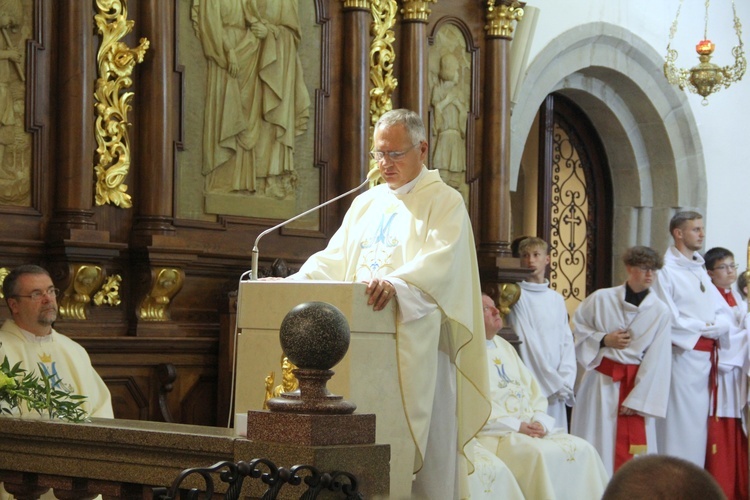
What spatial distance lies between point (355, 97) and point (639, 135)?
17.1 ft

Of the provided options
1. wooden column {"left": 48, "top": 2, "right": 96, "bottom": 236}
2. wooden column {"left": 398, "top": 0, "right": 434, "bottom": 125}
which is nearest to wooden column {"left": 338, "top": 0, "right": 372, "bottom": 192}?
wooden column {"left": 398, "top": 0, "right": 434, "bottom": 125}

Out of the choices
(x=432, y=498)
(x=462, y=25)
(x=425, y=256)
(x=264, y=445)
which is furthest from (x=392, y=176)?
(x=462, y=25)

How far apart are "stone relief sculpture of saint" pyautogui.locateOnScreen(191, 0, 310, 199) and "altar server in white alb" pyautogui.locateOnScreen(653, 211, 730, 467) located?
3802 millimetres

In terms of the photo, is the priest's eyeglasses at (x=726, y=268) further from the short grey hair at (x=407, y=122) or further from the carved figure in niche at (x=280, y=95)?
the short grey hair at (x=407, y=122)

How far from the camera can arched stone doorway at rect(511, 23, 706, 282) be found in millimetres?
11617

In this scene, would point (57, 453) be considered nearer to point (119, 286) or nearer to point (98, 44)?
point (119, 286)

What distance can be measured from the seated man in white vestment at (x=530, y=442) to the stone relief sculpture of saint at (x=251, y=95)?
1536 millimetres

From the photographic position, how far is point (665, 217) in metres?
12.3

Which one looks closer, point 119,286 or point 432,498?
point 432,498

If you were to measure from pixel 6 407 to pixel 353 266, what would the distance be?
5.67 feet

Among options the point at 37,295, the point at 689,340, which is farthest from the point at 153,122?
the point at 689,340

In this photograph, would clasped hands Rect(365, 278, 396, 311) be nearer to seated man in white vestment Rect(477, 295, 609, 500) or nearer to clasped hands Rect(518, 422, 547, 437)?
seated man in white vestment Rect(477, 295, 609, 500)

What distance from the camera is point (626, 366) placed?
31.0ft

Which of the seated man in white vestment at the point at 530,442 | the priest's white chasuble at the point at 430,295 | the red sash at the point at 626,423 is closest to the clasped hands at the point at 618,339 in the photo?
the red sash at the point at 626,423
